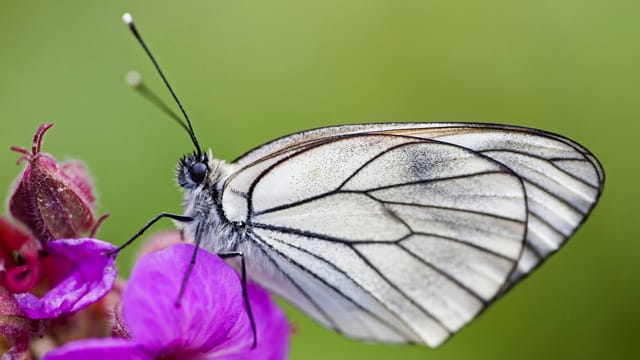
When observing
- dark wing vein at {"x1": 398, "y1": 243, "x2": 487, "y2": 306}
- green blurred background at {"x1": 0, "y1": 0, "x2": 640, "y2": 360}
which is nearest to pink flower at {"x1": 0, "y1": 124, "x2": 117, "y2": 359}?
dark wing vein at {"x1": 398, "y1": 243, "x2": 487, "y2": 306}

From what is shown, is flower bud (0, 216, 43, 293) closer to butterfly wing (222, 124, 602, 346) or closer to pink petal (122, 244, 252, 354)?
pink petal (122, 244, 252, 354)

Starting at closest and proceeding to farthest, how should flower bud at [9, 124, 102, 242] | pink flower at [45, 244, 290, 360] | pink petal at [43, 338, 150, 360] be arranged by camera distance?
pink petal at [43, 338, 150, 360] → pink flower at [45, 244, 290, 360] → flower bud at [9, 124, 102, 242]

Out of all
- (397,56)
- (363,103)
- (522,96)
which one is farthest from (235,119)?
(522,96)

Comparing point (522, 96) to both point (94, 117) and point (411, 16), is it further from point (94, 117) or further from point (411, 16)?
point (94, 117)

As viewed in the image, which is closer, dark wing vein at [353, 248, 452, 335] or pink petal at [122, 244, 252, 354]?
pink petal at [122, 244, 252, 354]

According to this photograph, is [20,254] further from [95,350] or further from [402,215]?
[402,215]

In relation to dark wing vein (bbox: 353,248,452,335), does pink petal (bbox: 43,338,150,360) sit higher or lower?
higher
